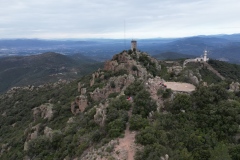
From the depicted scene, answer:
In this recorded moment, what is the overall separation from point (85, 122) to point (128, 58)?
2529 cm

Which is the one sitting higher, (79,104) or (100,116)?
(100,116)

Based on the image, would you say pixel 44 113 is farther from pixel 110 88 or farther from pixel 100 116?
pixel 100 116

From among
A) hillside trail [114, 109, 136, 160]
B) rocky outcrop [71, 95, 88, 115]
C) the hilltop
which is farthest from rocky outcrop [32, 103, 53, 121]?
→ hillside trail [114, 109, 136, 160]

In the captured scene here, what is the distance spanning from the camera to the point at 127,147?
17453mm

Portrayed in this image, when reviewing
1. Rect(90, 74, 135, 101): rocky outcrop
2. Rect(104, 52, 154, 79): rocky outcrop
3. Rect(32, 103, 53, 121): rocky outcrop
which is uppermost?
Rect(104, 52, 154, 79): rocky outcrop

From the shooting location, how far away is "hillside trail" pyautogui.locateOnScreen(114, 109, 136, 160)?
1669 centimetres

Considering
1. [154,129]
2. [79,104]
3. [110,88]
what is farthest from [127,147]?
[110,88]

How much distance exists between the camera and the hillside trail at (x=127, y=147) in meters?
16.7

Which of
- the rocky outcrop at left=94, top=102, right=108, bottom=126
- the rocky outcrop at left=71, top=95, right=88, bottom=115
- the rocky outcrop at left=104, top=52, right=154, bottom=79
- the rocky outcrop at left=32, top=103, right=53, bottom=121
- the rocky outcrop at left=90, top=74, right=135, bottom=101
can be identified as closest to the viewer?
the rocky outcrop at left=94, top=102, right=108, bottom=126

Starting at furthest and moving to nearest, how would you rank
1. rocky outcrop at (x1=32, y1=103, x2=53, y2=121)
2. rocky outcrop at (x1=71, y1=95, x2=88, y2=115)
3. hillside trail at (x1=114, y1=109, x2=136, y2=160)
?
1. rocky outcrop at (x1=32, y1=103, x2=53, y2=121)
2. rocky outcrop at (x1=71, y1=95, x2=88, y2=115)
3. hillside trail at (x1=114, y1=109, x2=136, y2=160)

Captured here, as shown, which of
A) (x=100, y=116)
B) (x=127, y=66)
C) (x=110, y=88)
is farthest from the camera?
(x=127, y=66)

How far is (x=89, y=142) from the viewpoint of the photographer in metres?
20.2

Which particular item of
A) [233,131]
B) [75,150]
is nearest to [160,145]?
[233,131]

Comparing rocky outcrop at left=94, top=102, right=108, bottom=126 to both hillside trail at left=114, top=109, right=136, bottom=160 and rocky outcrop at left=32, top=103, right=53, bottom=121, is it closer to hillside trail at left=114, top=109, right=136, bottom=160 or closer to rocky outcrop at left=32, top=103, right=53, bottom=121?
hillside trail at left=114, top=109, right=136, bottom=160
